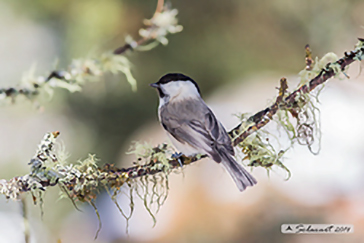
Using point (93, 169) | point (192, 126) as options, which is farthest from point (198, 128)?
point (93, 169)

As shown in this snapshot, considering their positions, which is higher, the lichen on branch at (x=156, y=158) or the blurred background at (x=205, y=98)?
the blurred background at (x=205, y=98)

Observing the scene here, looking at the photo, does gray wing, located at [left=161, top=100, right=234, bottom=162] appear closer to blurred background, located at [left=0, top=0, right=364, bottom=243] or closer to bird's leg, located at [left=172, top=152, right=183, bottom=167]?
bird's leg, located at [left=172, top=152, right=183, bottom=167]

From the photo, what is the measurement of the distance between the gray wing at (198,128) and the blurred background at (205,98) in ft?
1.58

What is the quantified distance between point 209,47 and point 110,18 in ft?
1.27

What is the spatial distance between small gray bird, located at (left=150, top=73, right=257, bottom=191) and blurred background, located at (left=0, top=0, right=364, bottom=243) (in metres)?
0.46

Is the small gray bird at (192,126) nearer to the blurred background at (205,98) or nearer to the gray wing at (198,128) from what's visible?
the gray wing at (198,128)

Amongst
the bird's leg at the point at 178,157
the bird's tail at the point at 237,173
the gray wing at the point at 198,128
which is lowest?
the bird's tail at the point at 237,173

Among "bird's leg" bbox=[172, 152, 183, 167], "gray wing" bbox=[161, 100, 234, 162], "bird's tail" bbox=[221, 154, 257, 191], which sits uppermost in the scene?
"gray wing" bbox=[161, 100, 234, 162]

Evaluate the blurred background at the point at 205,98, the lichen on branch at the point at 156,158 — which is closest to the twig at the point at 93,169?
the lichen on branch at the point at 156,158

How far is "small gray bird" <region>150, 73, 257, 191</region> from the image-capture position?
491 mm

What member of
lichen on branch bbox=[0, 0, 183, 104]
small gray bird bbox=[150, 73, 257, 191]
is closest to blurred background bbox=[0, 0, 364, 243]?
small gray bird bbox=[150, 73, 257, 191]

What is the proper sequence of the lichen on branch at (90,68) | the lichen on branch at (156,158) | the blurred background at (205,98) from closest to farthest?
1. the lichen on branch at (90,68)
2. the lichen on branch at (156,158)
3. the blurred background at (205,98)

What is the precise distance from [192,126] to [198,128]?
10mm

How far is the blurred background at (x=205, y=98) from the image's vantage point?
117 centimetres
